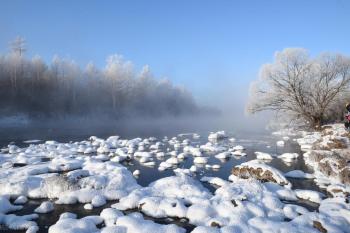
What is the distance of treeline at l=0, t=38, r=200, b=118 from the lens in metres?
52.2

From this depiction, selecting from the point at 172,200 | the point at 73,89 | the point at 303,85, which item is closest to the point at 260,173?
the point at 172,200

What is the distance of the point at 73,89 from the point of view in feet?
200

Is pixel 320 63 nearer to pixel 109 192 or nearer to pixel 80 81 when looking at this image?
pixel 109 192

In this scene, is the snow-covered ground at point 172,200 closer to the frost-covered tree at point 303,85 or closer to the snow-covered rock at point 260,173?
the snow-covered rock at point 260,173

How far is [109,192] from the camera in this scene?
10023mm

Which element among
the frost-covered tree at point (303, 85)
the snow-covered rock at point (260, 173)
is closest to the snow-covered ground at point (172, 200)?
the snow-covered rock at point (260, 173)

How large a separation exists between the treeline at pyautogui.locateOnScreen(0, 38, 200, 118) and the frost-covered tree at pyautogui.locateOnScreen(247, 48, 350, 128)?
140 feet

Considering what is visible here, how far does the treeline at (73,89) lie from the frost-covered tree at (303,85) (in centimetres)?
4263

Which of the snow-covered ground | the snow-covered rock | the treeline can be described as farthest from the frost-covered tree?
the treeline

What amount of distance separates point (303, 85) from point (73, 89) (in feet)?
161

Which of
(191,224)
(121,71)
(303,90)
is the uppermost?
(121,71)

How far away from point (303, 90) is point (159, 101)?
55865 millimetres

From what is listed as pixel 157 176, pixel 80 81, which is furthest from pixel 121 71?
pixel 157 176

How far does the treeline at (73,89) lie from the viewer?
52188 millimetres
